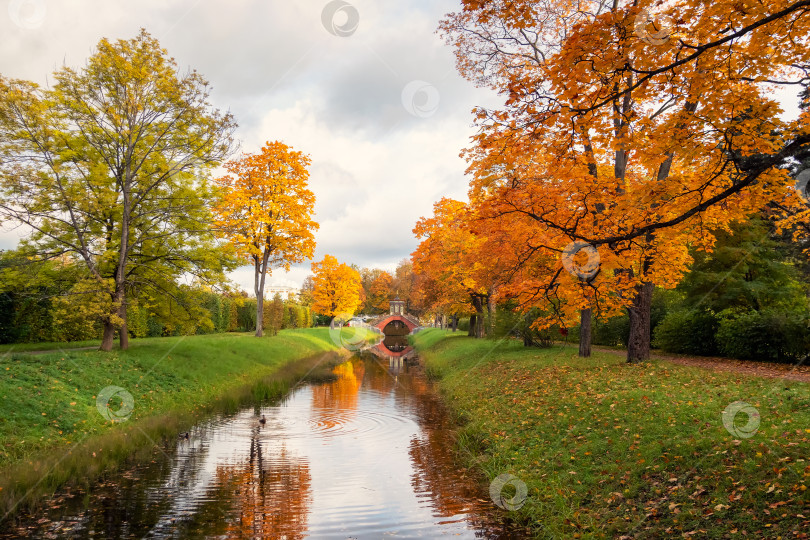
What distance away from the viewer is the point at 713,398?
10344 mm

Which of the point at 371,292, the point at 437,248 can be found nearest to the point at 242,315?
the point at 437,248

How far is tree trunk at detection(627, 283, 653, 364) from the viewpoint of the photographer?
682 inches

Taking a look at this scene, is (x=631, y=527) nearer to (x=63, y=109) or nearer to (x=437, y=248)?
(x=63, y=109)

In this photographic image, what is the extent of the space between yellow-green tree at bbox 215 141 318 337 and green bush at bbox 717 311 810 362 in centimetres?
2449

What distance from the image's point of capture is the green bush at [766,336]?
666 inches

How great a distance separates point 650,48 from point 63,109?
17934 mm

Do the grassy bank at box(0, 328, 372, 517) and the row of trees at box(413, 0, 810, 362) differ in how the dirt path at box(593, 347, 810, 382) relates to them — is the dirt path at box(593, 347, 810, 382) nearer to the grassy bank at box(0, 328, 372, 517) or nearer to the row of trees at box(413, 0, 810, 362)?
the row of trees at box(413, 0, 810, 362)

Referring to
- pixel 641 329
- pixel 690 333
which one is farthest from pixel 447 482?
pixel 690 333

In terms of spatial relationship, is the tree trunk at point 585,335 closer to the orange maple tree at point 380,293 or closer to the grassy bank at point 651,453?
the grassy bank at point 651,453

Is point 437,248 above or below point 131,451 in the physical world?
above

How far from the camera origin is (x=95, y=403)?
41.5ft

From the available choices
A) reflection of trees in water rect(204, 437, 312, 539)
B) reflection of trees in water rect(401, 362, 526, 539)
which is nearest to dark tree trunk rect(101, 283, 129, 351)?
reflection of trees in water rect(204, 437, 312, 539)

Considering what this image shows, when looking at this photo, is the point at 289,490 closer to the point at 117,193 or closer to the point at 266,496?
the point at 266,496

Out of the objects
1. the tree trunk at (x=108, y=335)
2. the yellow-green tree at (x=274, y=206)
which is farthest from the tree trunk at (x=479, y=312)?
the tree trunk at (x=108, y=335)
